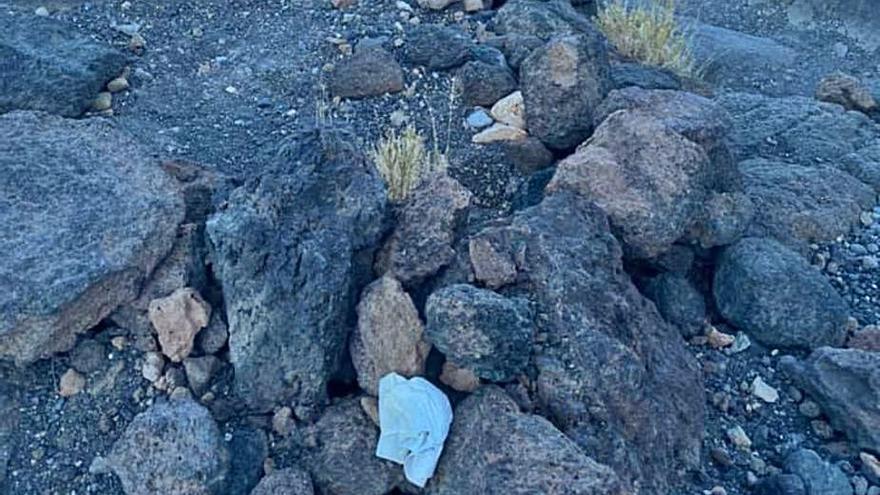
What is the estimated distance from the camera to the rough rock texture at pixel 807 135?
428cm

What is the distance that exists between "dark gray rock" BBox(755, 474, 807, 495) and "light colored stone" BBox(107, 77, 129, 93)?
282 cm

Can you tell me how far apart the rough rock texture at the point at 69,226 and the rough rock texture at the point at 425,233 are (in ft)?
2.27

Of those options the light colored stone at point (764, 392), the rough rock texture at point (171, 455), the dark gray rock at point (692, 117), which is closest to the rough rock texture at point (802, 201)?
the dark gray rock at point (692, 117)

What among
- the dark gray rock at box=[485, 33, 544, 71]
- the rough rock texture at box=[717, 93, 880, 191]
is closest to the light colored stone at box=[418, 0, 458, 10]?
the dark gray rock at box=[485, 33, 544, 71]

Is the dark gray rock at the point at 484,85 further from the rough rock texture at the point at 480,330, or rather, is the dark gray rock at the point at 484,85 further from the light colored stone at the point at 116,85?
the rough rock texture at the point at 480,330

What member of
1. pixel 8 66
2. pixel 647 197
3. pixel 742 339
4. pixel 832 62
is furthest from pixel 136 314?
pixel 832 62

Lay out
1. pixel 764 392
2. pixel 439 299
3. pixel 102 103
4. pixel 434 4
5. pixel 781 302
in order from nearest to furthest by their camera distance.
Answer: pixel 439 299 → pixel 764 392 → pixel 781 302 → pixel 102 103 → pixel 434 4

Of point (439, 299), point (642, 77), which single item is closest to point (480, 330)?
point (439, 299)

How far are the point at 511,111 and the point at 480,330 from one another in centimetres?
155

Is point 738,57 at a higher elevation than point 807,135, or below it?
below

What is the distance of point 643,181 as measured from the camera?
3354 mm

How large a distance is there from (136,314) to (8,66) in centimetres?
141

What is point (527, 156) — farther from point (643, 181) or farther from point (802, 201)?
point (802, 201)

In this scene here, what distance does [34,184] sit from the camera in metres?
3.15
